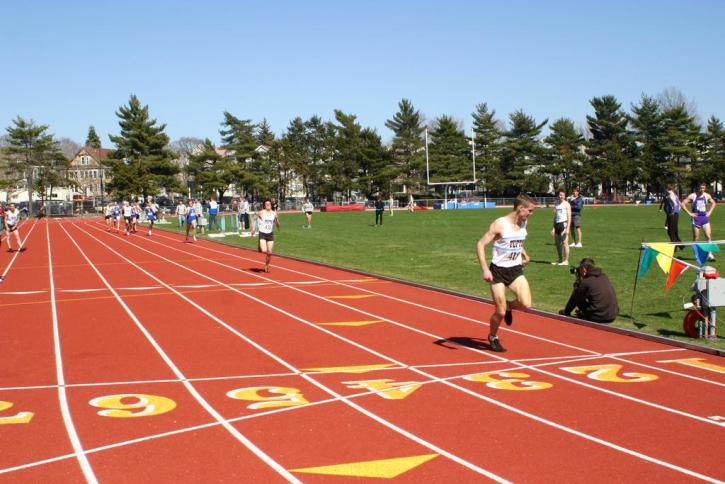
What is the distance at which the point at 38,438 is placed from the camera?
5.68 m

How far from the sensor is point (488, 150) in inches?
3393

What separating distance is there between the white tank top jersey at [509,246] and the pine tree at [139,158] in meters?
71.7

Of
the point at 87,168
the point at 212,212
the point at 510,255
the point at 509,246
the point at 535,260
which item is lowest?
the point at 535,260

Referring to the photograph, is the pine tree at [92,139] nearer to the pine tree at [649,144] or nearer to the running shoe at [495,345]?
the pine tree at [649,144]

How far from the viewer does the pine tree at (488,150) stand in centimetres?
8450

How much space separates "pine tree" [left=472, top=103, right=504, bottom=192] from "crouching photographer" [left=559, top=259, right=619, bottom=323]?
75.0 metres

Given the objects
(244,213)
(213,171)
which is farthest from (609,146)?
(244,213)

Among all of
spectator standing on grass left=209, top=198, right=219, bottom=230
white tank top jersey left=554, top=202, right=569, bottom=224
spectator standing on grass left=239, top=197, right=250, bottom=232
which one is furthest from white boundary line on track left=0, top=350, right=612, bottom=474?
spectator standing on grass left=209, top=198, right=219, bottom=230

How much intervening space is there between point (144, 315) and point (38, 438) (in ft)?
19.8

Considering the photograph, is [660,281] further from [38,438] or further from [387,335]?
[38,438]

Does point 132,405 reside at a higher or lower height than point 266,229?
lower

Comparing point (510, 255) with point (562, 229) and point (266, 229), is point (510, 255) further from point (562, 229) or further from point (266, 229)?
point (266, 229)

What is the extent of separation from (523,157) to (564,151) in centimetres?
486

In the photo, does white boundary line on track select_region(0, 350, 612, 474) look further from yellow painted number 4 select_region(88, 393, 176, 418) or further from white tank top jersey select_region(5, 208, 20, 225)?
white tank top jersey select_region(5, 208, 20, 225)
